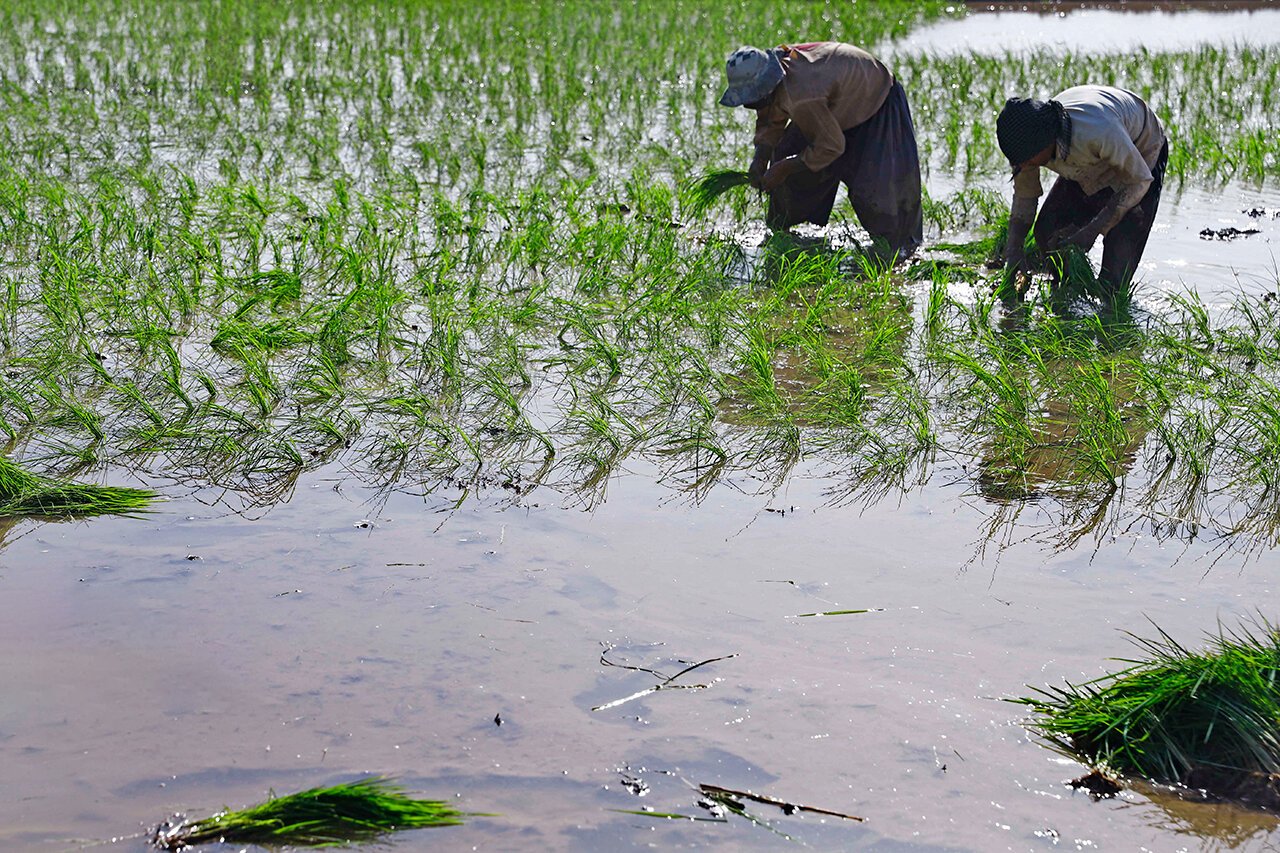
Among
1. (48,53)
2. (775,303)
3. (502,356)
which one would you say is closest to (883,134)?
(775,303)

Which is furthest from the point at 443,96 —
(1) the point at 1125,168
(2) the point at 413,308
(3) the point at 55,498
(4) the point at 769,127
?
(3) the point at 55,498

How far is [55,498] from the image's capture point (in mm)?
3184

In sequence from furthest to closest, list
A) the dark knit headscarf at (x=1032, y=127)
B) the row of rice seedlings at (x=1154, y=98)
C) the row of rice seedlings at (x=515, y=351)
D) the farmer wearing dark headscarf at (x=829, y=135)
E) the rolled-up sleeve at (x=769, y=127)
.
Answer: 1. the row of rice seedlings at (x=1154, y=98)
2. the rolled-up sleeve at (x=769, y=127)
3. the farmer wearing dark headscarf at (x=829, y=135)
4. the dark knit headscarf at (x=1032, y=127)
5. the row of rice seedlings at (x=515, y=351)

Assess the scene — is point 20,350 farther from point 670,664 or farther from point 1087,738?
point 1087,738

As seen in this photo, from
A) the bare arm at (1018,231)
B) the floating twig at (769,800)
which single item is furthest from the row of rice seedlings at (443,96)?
the floating twig at (769,800)

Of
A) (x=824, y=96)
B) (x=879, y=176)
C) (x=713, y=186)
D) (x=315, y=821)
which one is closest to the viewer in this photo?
(x=315, y=821)

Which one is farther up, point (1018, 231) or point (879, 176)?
point (879, 176)

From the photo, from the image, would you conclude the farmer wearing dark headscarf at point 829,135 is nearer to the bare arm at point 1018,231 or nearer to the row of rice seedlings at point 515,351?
the row of rice seedlings at point 515,351

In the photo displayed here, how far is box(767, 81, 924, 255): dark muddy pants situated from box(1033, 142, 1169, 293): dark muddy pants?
2.08ft

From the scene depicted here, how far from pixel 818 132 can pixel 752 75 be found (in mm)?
392

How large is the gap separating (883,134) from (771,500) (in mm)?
2576

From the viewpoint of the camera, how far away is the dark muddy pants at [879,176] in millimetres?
5422

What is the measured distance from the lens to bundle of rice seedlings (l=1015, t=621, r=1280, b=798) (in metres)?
2.22

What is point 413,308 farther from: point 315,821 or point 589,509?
point 315,821
